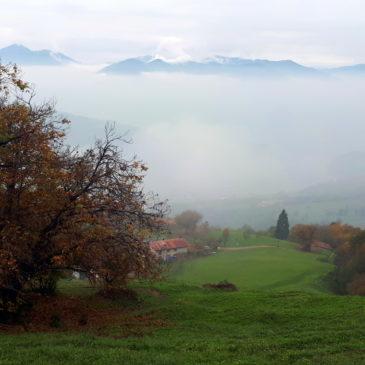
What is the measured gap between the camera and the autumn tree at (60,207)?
15.7 metres

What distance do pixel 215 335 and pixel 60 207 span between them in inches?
244

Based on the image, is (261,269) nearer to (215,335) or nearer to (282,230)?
(282,230)

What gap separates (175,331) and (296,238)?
79671mm

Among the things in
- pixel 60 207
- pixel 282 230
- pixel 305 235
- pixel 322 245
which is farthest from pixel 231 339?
pixel 282 230

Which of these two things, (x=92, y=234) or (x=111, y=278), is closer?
(x=92, y=234)

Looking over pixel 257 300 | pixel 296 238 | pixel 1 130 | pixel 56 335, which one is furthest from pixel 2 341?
pixel 296 238

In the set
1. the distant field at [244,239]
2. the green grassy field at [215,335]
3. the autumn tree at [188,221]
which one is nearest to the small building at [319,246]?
the distant field at [244,239]

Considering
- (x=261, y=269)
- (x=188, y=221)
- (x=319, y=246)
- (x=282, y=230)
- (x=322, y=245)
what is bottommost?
(x=261, y=269)

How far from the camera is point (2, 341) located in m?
13.0

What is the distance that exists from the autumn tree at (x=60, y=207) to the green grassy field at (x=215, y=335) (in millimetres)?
2300

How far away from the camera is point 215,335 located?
14742 mm

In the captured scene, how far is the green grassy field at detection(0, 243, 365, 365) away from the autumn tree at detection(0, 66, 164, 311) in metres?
2.30

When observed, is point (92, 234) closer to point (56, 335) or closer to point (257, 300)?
point (56, 335)

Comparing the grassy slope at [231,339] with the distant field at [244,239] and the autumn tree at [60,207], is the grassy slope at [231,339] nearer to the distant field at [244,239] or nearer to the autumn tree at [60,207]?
the autumn tree at [60,207]
